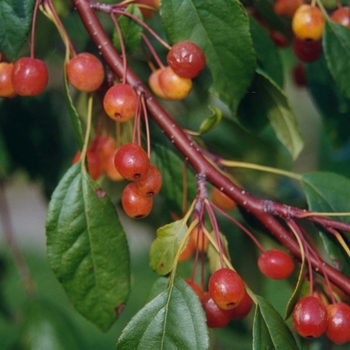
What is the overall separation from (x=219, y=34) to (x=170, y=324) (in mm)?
542

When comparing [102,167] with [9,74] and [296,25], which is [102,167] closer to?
[9,74]

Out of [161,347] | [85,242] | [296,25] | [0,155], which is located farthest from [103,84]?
[0,155]

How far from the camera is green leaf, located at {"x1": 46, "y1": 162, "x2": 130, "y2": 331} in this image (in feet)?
3.59

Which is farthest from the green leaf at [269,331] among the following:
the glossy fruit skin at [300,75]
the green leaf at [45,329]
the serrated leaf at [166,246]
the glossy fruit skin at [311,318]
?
the glossy fruit skin at [300,75]

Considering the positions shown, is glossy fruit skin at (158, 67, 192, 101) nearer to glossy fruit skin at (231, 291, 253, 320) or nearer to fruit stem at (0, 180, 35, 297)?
glossy fruit skin at (231, 291, 253, 320)

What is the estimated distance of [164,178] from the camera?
1314mm

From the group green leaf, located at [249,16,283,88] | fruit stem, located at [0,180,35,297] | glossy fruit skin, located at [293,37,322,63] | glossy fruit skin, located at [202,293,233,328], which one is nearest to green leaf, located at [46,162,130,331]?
glossy fruit skin, located at [202,293,233,328]

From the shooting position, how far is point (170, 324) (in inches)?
37.7

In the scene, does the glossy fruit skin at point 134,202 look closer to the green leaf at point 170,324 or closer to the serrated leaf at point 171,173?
the green leaf at point 170,324

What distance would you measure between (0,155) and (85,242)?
2.54 feet

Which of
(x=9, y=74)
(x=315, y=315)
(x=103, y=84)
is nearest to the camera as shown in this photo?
(x=315, y=315)

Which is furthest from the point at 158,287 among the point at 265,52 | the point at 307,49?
the point at 307,49

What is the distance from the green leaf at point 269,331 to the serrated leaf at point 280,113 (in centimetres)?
42

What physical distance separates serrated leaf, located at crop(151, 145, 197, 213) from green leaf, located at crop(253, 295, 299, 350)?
1.27 feet
